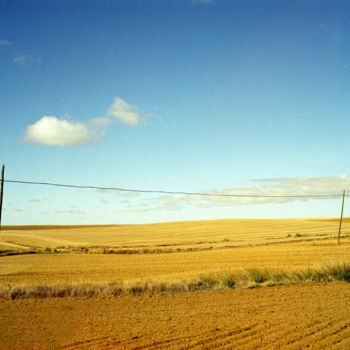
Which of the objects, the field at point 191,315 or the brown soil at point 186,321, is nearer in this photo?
the brown soil at point 186,321

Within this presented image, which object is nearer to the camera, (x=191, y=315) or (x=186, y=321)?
(x=186, y=321)

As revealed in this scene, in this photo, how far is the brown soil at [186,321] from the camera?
7473mm

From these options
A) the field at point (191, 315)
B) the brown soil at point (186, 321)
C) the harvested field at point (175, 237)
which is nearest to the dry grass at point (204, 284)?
the field at point (191, 315)

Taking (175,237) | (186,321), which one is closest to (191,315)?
(186,321)

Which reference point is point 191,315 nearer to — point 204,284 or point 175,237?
point 204,284

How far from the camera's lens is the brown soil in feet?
24.5

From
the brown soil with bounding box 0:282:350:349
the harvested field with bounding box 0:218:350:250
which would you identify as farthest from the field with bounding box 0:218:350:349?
the harvested field with bounding box 0:218:350:250

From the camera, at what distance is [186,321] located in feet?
29.5

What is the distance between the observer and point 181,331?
8.20 m

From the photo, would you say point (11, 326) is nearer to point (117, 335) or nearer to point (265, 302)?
point (117, 335)

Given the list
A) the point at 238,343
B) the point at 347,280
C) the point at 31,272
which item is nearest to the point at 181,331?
the point at 238,343

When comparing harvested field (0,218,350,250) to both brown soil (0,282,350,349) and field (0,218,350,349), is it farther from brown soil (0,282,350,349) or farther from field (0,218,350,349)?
brown soil (0,282,350,349)

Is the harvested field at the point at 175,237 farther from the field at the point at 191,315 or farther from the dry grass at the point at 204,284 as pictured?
the field at the point at 191,315

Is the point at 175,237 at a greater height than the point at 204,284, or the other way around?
the point at 204,284
